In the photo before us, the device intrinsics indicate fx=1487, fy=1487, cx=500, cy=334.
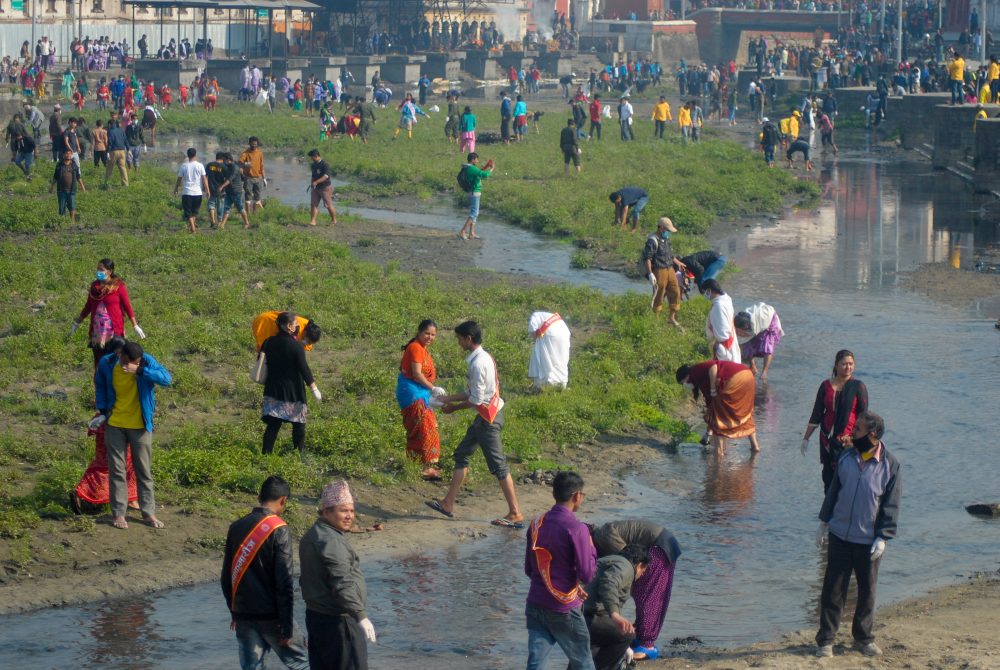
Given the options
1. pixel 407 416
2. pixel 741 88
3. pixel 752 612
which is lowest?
pixel 752 612

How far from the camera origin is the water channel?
933 cm

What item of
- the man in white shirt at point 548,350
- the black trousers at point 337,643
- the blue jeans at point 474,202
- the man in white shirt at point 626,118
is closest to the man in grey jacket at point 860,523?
the black trousers at point 337,643

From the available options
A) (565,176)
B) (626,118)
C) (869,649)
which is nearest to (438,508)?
(869,649)

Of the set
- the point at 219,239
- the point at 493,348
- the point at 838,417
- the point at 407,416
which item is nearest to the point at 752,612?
the point at 838,417

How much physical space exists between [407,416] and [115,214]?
49.2ft

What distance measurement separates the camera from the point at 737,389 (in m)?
13.9

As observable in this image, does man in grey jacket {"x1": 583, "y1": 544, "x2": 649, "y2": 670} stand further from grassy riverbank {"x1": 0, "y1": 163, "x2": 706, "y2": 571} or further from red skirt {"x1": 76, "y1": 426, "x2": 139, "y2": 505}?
red skirt {"x1": 76, "y1": 426, "x2": 139, "y2": 505}

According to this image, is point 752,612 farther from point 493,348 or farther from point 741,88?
point 741,88

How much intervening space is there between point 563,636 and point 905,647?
8.19 ft

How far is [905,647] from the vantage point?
29.7 feet

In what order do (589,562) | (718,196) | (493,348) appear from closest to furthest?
(589,562)
(493,348)
(718,196)

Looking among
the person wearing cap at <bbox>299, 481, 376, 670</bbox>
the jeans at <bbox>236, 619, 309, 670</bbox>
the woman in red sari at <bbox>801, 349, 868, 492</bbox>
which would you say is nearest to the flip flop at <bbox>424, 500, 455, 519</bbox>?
the woman in red sari at <bbox>801, 349, 868, 492</bbox>

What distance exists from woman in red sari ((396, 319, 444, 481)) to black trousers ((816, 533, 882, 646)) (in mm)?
4119

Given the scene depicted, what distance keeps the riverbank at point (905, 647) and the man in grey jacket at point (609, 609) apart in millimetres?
510
